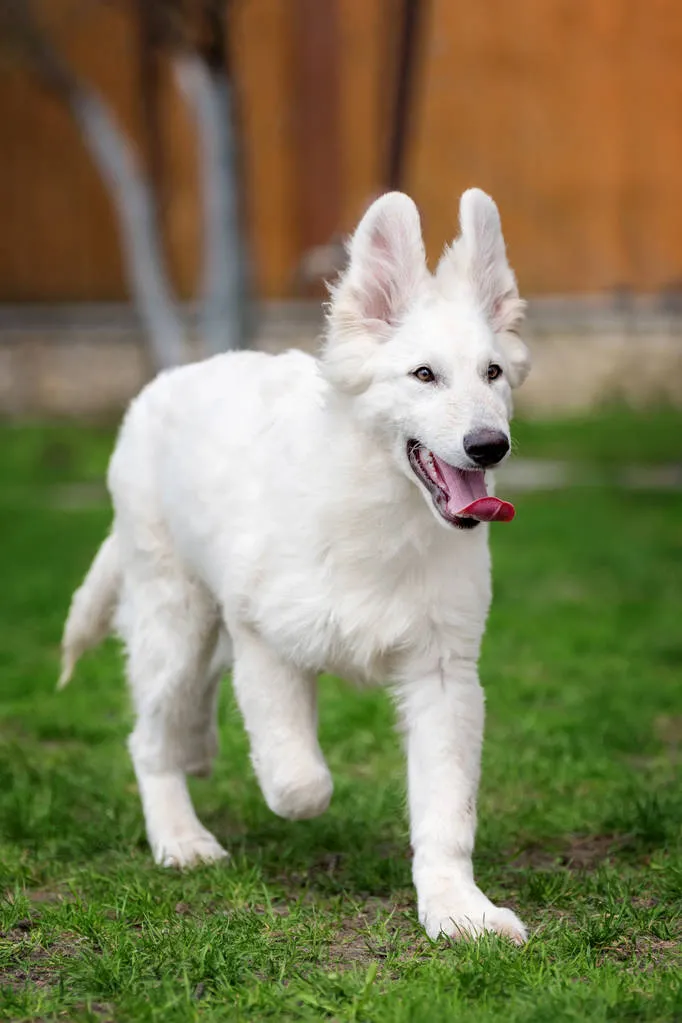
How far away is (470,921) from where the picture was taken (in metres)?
3.93

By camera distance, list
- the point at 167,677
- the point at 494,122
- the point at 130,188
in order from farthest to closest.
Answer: the point at 494,122 → the point at 130,188 → the point at 167,677

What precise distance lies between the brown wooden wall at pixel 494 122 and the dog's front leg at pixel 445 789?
12.2m

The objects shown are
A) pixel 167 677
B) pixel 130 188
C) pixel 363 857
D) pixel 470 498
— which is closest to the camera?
pixel 470 498

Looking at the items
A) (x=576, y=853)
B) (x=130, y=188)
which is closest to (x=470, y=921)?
(x=576, y=853)

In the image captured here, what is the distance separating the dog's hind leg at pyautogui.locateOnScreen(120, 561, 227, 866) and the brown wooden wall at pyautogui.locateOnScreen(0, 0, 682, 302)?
11512 millimetres

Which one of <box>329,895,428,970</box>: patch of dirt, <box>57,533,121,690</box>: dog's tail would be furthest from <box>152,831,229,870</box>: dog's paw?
<box>57,533,121,690</box>: dog's tail

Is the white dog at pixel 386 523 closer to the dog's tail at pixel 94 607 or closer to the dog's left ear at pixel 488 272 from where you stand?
the dog's left ear at pixel 488 272

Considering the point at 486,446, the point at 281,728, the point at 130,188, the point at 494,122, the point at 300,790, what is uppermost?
the point at 486,446

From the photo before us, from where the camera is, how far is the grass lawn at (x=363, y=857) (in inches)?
140

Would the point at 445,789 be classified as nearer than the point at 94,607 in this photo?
Yes

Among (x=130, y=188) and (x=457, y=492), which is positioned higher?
(x=457, y=492)

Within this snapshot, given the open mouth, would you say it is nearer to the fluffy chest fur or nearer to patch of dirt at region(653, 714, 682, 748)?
the fluffy chest fur

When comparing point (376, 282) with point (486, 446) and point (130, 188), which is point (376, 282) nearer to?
point (486, 446)

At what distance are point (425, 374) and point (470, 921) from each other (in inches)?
53.4
